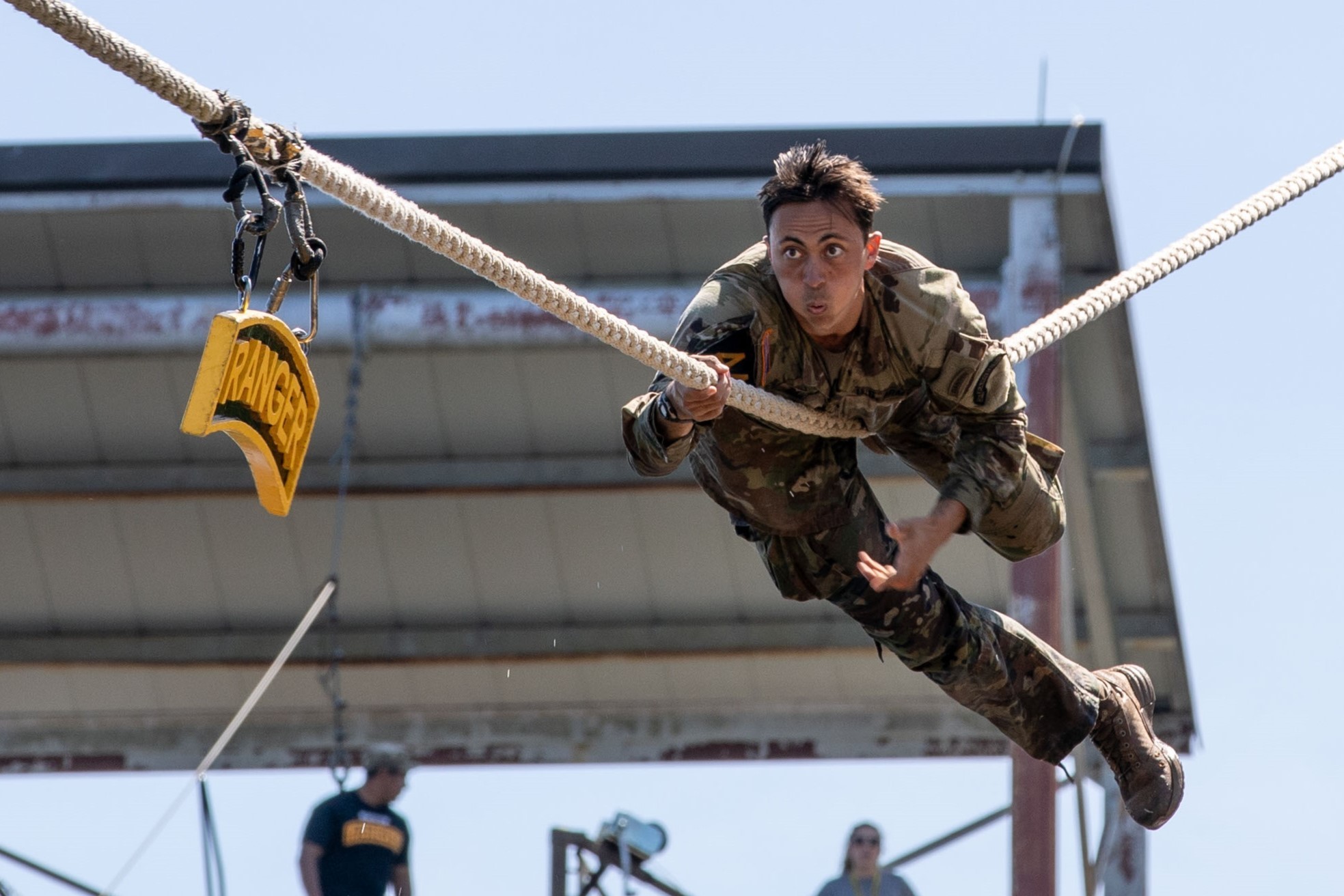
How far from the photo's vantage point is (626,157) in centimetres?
984

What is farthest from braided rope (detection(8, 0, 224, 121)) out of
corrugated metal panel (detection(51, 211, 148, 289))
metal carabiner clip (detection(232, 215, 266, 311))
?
corrugated metal panel (detection(51, 211, 148, 289))

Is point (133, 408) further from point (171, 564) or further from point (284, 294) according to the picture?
point (284, 294)

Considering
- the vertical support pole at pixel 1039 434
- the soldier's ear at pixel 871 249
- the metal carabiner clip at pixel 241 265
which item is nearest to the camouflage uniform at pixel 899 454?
the soldier's ear at pixel 871 249

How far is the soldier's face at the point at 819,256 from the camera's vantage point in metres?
4.50

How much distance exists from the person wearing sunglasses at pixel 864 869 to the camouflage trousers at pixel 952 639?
3892 millimetres

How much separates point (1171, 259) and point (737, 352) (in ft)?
5.17

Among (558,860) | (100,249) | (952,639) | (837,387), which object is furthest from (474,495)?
(837,387)

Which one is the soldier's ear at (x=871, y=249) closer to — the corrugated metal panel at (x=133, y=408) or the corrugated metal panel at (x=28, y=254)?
the corrugated metal panel at (x=28, y=254)

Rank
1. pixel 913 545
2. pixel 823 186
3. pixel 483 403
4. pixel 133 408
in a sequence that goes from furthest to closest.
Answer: pixel 133 408, pixel 483 403, pixel 823 186, pixel 913 545

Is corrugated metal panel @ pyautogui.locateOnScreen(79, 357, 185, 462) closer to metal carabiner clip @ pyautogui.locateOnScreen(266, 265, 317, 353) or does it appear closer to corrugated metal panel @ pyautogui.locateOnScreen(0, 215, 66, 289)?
corrugated metal panel @ pyautogui.locateOnScreen(0, 215, 66, 289)

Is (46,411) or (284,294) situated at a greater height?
(46,411)

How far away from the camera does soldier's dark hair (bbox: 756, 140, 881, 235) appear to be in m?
4.50

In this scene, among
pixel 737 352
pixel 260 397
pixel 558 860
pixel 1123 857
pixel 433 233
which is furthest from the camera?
pixel 1123 857

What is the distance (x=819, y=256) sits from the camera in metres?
4.52
